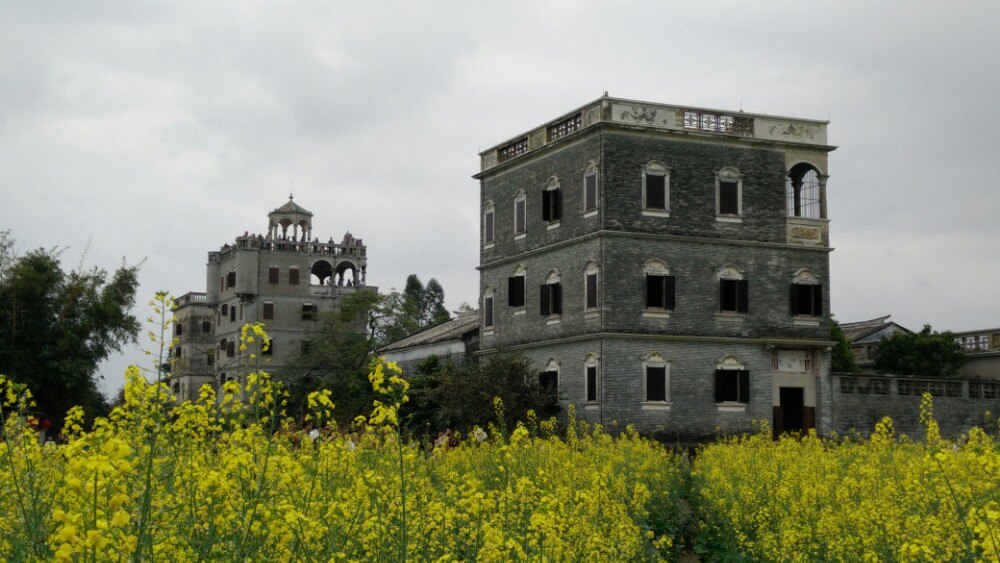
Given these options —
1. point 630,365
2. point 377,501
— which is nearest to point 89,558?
point 377,501

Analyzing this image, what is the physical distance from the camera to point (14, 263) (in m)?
35.7

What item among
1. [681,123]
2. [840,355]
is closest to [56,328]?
[681,123]

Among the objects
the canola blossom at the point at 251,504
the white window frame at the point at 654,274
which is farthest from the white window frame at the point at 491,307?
the canola blossom at the point at 251,504

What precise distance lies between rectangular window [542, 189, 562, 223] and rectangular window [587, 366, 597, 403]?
541 centimetres

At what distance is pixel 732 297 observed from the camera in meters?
34.3

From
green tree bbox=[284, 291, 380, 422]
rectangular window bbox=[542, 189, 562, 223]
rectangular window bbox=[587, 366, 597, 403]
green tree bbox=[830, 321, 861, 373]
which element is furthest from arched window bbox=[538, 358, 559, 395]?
green tree bbox=[284, 291, 380, 422]

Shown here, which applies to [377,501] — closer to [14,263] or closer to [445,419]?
[445,419]

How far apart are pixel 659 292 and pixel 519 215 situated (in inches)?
254

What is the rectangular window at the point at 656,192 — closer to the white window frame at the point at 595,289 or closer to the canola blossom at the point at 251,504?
the white window frame at the point at 595,289

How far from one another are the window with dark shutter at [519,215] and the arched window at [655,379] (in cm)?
718

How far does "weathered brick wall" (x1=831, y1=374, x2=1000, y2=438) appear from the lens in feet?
115

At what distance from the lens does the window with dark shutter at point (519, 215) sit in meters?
37.5

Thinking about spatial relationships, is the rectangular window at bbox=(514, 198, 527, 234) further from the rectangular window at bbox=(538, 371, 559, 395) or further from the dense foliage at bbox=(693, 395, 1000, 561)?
the dense foliage at bbox=(693, 395, 1000, 561)

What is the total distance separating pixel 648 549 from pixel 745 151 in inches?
985
